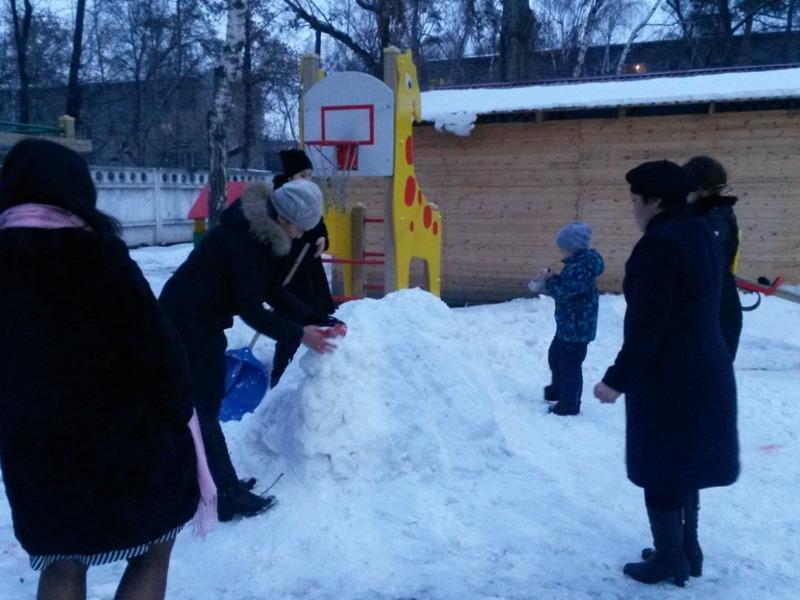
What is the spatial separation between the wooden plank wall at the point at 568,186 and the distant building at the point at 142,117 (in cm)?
1676

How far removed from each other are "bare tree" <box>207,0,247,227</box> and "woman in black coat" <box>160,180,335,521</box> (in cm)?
768

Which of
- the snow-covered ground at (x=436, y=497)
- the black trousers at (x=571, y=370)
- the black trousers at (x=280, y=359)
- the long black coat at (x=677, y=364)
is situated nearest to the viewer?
the long black coat at (x=677, y=364)

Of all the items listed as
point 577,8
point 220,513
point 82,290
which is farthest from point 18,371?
point 577,8

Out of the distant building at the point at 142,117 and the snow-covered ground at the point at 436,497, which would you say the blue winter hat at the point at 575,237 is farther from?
the distant building at the point at 142,117

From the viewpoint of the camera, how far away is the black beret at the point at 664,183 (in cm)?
285

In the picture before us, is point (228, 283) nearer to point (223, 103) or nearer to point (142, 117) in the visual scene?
point (223, 103)

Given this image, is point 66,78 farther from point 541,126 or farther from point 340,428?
point 340,428

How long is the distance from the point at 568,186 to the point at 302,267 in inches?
226

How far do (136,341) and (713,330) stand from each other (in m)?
2.15

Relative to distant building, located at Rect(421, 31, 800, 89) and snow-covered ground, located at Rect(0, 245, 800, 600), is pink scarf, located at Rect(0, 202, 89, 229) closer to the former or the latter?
snow-covered ground, located at Rect(0, 245, 800, 600)

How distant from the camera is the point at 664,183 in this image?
2854mm

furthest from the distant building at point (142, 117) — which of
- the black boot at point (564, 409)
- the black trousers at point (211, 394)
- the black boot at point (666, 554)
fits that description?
the black boot at point (666, 554)

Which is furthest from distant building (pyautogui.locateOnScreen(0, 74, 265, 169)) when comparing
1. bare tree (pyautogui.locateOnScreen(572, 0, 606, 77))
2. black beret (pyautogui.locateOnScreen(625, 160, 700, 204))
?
black beret (pyautogui.locateOnScreen(625, 160, 700, 204))

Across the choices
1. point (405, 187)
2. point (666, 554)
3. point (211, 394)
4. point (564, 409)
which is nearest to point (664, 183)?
point (666, 554)
